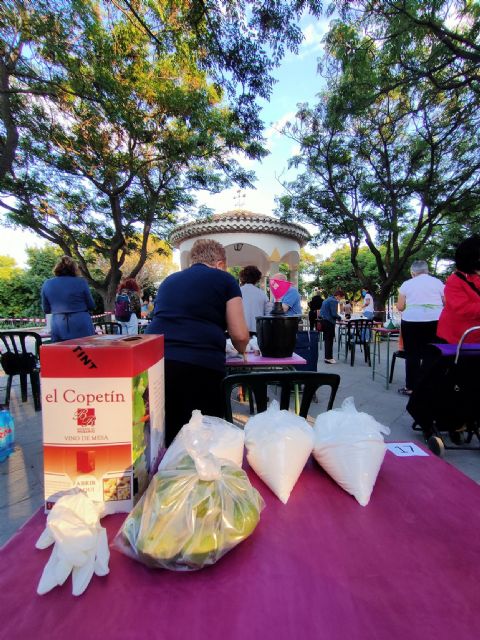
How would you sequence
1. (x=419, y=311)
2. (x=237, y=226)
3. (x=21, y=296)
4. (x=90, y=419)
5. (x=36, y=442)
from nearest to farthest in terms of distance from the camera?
(x=90, y=419), (x=36, y=442), (x=419, y=311), (x=237, y=226), (x=21, y=296)

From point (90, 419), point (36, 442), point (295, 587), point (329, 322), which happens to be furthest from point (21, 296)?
point (295, 587)

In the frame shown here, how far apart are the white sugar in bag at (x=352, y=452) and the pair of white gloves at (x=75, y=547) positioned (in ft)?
1.81

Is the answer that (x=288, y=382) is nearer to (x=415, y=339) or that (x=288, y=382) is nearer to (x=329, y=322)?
(x=415, y=339)

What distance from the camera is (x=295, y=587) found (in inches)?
21.5

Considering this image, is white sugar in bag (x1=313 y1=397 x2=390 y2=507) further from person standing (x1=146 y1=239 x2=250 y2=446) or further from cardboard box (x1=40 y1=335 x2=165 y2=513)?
person standing (x1=146 y1=239 x2=250 y2=446)

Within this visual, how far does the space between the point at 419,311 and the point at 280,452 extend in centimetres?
416

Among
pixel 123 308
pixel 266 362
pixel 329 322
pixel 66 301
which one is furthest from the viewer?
pixel 329 322

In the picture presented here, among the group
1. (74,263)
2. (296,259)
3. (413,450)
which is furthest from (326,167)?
(413,450)

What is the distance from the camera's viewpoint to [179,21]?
15.6 feet

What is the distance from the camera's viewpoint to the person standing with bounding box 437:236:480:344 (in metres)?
2.76

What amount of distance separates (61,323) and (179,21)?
4.51 meters

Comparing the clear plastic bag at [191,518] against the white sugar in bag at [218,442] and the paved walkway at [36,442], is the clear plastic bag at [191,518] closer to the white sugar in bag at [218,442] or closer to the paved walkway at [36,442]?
the white sugar in bag at [218,442]

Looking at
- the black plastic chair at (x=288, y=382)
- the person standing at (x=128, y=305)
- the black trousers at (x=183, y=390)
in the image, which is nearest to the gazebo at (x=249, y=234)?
the person standing at (x=128, y=305)

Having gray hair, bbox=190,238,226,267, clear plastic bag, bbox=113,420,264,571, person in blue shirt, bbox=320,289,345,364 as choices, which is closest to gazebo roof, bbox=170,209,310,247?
person in blue shirt, bbox=320,289,345,364
